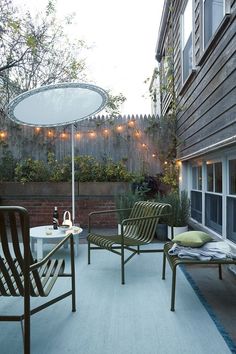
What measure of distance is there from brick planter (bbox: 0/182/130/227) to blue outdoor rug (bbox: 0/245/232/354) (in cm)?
337

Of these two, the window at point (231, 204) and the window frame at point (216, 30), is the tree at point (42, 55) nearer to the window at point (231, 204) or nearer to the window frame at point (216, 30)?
the window frame at point (216, 30)

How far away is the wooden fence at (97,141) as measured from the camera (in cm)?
734

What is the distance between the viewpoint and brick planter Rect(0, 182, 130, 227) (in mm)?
6754

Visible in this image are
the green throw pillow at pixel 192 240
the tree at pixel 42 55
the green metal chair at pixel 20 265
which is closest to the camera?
the green metal chair at pixel 20 265

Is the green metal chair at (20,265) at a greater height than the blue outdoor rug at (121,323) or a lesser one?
greater

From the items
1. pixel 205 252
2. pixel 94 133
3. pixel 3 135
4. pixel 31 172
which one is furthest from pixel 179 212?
pixel 3 135

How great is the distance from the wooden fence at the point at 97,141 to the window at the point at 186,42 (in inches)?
60.9

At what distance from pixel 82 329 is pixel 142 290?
2.99 ft

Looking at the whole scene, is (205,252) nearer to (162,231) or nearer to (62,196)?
(162,231)

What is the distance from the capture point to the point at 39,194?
680cm

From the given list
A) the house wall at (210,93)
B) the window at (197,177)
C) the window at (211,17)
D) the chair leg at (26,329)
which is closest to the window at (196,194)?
the window at (197,177)

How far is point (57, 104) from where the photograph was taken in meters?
4.60

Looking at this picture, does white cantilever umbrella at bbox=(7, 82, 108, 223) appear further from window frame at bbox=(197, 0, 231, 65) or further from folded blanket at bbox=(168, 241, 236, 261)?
folded blanket at bbox=(168, 241, 236, 261)

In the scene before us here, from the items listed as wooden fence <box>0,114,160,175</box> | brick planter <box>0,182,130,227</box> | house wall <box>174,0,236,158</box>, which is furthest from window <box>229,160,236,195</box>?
wooden fence <box>0,114,160,175</box>
